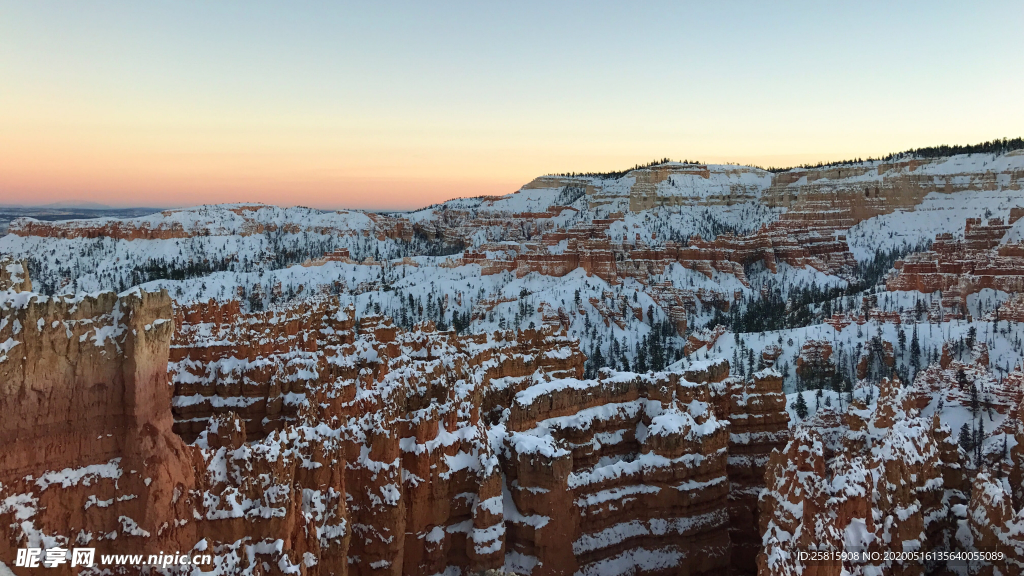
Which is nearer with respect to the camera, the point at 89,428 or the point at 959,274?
the point at 89,428

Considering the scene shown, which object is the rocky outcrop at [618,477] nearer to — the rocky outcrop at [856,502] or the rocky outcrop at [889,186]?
the rocky outcrop at [856,502]

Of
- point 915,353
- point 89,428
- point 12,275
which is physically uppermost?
point 12,275

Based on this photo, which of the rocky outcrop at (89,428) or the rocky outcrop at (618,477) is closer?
the rocky outcrop at (89,428)

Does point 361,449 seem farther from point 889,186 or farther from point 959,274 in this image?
point 889,186

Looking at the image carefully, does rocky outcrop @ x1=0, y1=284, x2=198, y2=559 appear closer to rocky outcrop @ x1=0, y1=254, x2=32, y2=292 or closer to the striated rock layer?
the striated rock layer

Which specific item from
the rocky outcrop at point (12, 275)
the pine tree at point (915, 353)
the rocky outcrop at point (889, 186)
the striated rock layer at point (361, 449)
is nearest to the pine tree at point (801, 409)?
the striated rock layer at point (361, 449)

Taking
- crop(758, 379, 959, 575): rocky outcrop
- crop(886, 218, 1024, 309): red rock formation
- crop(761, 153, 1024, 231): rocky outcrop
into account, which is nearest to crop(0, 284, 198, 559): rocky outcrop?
crop(758, 379, 959, 575): rocky outcrop

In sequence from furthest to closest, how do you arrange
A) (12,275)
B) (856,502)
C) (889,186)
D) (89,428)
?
(889,186) → (856,502) → (12,275) → (89,428)

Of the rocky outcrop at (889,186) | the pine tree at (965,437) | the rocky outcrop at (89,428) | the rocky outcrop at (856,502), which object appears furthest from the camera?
the rocky outcrop at (889,186)

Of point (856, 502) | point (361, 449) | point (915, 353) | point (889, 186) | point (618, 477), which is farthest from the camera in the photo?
point (889, 186)

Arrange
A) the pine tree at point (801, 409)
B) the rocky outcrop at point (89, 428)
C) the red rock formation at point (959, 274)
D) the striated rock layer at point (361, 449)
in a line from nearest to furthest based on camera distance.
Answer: the rocky outcrop at point (89, 428) < the striated rock layer at point (361, 449) < the pine tree at point (801, 409) < the red rock formation at point (959, 274)

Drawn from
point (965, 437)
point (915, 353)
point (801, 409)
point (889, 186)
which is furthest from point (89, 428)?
point (889, 186)

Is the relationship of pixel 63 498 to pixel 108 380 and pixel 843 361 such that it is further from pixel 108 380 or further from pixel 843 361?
pixel 843 361
